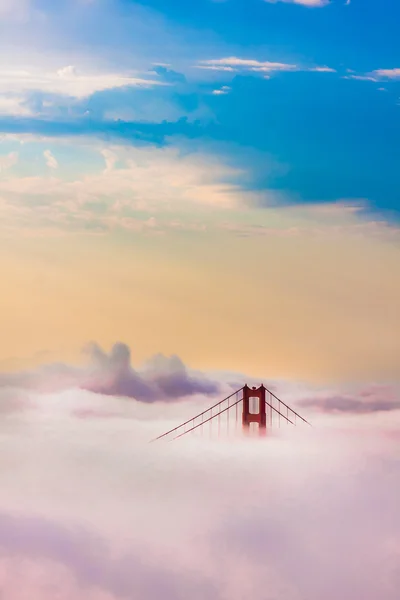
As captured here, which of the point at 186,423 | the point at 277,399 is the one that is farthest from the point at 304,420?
the point at 186,423

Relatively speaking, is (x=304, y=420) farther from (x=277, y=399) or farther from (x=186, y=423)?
(x=186, y=423)
